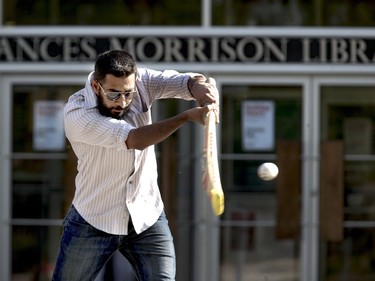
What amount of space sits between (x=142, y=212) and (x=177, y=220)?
3839 mm

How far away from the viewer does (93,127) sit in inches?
201

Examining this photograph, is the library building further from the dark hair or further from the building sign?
the dark hair

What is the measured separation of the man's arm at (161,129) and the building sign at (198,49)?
4039 mm

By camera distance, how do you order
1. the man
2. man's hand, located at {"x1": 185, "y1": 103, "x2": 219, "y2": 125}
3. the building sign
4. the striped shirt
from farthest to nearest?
the building sign, the striped shirt, the man, man's hand, located at {"x1": 185, "y1": 103, "x2": 219, "y2": 125}

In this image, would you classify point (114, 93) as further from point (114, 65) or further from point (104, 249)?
point (104, 249)

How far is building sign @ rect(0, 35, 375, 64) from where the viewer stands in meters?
9.04

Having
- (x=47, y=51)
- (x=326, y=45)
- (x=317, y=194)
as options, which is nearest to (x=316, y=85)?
(x=326, y=45)

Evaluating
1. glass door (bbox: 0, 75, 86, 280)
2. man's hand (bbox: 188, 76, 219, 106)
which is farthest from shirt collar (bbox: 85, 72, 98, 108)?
glass door (bbox: 0, 75, 86, 280)

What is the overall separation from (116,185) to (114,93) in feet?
1.63

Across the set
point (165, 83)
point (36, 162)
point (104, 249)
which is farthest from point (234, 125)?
point (104, 249)

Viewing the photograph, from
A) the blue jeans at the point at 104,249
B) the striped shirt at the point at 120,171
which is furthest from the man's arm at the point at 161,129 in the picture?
the blue jeans at the point at 104,249

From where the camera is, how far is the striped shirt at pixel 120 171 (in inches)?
209

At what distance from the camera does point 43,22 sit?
9172 millimetres

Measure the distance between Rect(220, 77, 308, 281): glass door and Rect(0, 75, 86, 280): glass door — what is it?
130 cm
